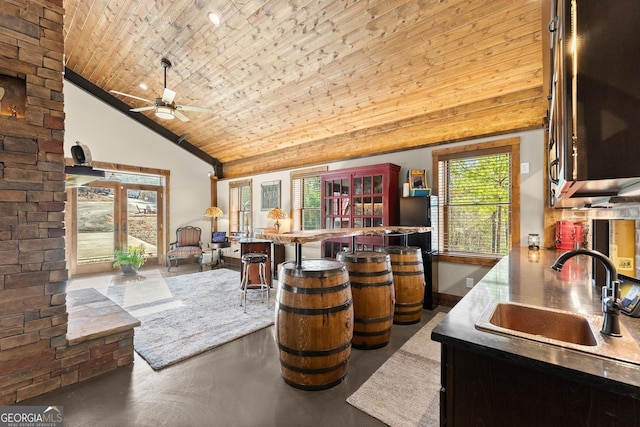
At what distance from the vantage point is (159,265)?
7031mm

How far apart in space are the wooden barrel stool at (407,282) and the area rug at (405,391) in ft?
1.84

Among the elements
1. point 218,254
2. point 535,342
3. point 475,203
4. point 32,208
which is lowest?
point 218,254

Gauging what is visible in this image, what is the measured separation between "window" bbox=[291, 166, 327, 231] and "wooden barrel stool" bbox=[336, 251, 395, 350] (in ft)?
9.86

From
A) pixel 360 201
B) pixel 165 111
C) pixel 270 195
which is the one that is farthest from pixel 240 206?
pixel 360 201

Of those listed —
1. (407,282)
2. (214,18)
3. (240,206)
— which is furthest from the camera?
(240,206)

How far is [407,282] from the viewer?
3.12 m

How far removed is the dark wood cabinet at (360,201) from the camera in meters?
4.21

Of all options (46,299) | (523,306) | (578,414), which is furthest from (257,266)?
(578,414)

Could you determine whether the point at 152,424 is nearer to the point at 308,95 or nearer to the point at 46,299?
the point at 46,299

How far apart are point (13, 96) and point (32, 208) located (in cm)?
82

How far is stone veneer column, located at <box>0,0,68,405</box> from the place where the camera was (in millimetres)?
1908

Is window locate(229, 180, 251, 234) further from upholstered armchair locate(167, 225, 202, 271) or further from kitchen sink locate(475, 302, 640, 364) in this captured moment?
kitchen sink locate(475, 302, 640, 364)

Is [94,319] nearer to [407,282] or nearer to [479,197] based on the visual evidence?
[407,282]

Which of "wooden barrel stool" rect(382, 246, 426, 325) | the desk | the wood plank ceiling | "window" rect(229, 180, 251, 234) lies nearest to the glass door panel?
the desk
